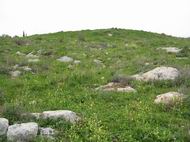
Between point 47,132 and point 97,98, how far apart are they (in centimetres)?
324

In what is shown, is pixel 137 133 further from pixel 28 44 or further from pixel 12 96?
pixel 28 44

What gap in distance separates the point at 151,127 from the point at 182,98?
2.08 m

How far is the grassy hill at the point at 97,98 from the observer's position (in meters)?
11.4

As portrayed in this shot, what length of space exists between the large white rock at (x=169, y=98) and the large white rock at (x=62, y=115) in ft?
8.86

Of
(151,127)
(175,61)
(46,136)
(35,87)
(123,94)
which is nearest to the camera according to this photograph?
(46,136)

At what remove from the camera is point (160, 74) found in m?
16.4

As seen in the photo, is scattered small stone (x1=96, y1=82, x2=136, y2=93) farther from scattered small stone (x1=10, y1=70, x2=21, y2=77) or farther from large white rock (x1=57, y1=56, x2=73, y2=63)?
large white rock (x1=57, y1=56, x2=73, y2=63)

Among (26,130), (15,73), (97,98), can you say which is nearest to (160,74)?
(97,98)

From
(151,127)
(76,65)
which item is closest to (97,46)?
(76,65)

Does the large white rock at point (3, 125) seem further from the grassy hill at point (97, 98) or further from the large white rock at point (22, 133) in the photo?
the grassy hill at point (97, 98)

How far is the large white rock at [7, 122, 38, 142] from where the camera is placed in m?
10.8

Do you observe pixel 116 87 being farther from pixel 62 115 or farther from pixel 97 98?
pixel 62 115

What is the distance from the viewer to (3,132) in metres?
11.1

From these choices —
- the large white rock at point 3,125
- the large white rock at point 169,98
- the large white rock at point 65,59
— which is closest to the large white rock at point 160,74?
the large white rock at point 169,98
